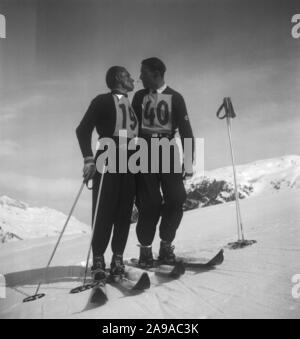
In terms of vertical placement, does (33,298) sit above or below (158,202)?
below

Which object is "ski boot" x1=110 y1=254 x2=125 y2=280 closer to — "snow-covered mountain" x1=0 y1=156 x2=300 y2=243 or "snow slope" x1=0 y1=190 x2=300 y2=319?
"snow slope" x1=0 y1=190 x2=300 y2=319

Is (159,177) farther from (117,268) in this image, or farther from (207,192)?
(207,192)

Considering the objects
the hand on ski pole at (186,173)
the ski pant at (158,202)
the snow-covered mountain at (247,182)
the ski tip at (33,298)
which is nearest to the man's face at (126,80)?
the ski pant at (158,202)

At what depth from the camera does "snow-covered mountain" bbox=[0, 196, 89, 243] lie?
3238 mm

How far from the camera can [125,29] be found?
11.2ft

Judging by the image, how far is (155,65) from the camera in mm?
3133

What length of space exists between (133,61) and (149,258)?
159 cm

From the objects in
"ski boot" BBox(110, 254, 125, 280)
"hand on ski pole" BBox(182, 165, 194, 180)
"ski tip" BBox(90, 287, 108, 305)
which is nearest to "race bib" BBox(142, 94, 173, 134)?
"hand on ski pole" BBox(182, 165, 194, 180)

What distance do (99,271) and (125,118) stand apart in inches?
41.0

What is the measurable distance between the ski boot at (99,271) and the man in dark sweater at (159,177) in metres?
0.40

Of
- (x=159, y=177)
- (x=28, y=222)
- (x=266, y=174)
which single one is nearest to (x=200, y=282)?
(x=159, y=177)

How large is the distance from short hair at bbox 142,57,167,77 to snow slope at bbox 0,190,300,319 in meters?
1.48

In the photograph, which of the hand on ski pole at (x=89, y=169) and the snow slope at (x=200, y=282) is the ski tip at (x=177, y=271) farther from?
the hand on ski pole at (x=89, y=169)
